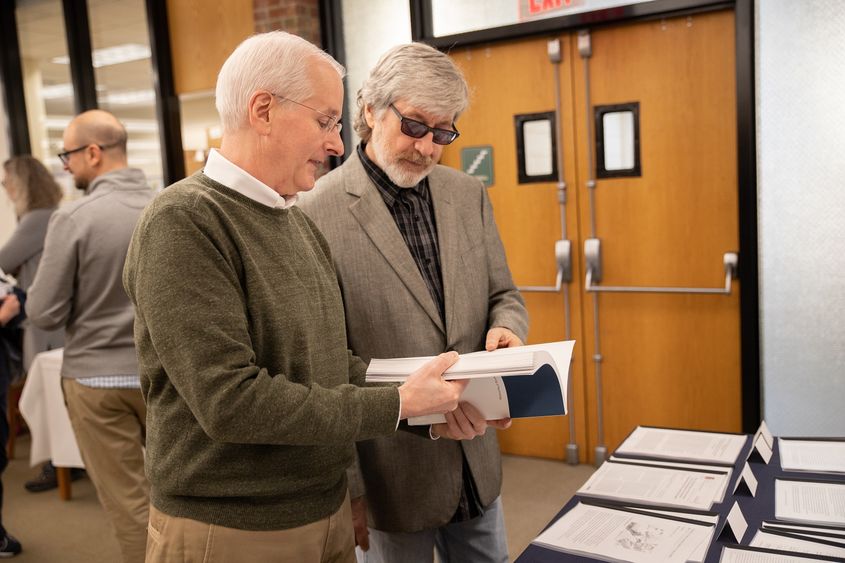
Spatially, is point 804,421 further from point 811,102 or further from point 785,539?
point 785,539

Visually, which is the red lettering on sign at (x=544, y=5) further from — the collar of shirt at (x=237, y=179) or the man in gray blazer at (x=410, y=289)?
the collar of shirt at (x=237, y=179)

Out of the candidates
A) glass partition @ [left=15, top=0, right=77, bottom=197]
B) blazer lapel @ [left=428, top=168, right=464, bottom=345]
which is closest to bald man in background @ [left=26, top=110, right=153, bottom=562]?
blazer lapel @ [left=428, top=168, right=464, bottom=345]

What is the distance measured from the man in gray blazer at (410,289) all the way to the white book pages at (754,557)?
58 cm

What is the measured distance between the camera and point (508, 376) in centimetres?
139

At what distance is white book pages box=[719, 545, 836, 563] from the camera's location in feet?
4.31

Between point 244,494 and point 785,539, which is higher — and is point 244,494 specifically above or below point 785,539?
above

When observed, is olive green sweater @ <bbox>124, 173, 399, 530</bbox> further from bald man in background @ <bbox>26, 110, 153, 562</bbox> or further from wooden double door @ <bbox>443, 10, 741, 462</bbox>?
wooden double door @ <bbox>443, 10, 741, 462</bbox>

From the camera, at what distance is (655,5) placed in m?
3.55

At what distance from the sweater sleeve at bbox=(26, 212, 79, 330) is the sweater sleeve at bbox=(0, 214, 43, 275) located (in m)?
1.51

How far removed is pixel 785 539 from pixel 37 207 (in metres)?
4.06

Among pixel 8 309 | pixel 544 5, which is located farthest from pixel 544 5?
pixel 8 309

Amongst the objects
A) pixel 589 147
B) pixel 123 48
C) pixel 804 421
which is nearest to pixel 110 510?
pixel 589 147

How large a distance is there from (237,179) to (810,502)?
130 cm

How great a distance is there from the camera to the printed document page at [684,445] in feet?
6.07
